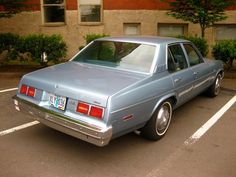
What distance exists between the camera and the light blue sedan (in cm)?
359

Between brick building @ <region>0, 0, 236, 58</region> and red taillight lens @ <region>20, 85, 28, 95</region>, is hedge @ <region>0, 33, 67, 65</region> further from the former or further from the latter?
red taillight lens @ <region>20, 85, 28, 95</region>

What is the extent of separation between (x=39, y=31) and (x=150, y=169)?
9660 millimetres

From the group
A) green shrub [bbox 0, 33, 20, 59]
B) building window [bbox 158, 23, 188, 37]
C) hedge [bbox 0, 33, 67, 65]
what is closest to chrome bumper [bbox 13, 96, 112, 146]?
hedge [bbox 0, 33, 67, 65]

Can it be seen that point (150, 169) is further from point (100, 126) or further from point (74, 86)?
point (74, 86)

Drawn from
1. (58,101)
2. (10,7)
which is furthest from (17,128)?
(10,7)

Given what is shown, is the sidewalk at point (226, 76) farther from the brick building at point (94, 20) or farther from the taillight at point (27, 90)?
the taillight at point (27, 90)

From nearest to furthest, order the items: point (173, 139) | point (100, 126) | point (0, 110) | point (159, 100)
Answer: point (100, 126) < point (159, 100) < point (173, 139) < point (0, 110)

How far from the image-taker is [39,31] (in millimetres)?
12102

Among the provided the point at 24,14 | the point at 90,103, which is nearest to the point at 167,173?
the point at 90,103

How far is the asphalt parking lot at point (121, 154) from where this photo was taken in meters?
3.71

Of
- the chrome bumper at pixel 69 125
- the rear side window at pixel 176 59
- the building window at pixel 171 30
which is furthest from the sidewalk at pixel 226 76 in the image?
the chrome bumper at pixel 69 125

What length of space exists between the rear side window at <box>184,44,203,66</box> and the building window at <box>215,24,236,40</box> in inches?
263

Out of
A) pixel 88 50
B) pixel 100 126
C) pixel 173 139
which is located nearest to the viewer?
pixel 100 126

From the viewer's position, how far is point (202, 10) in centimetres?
905
